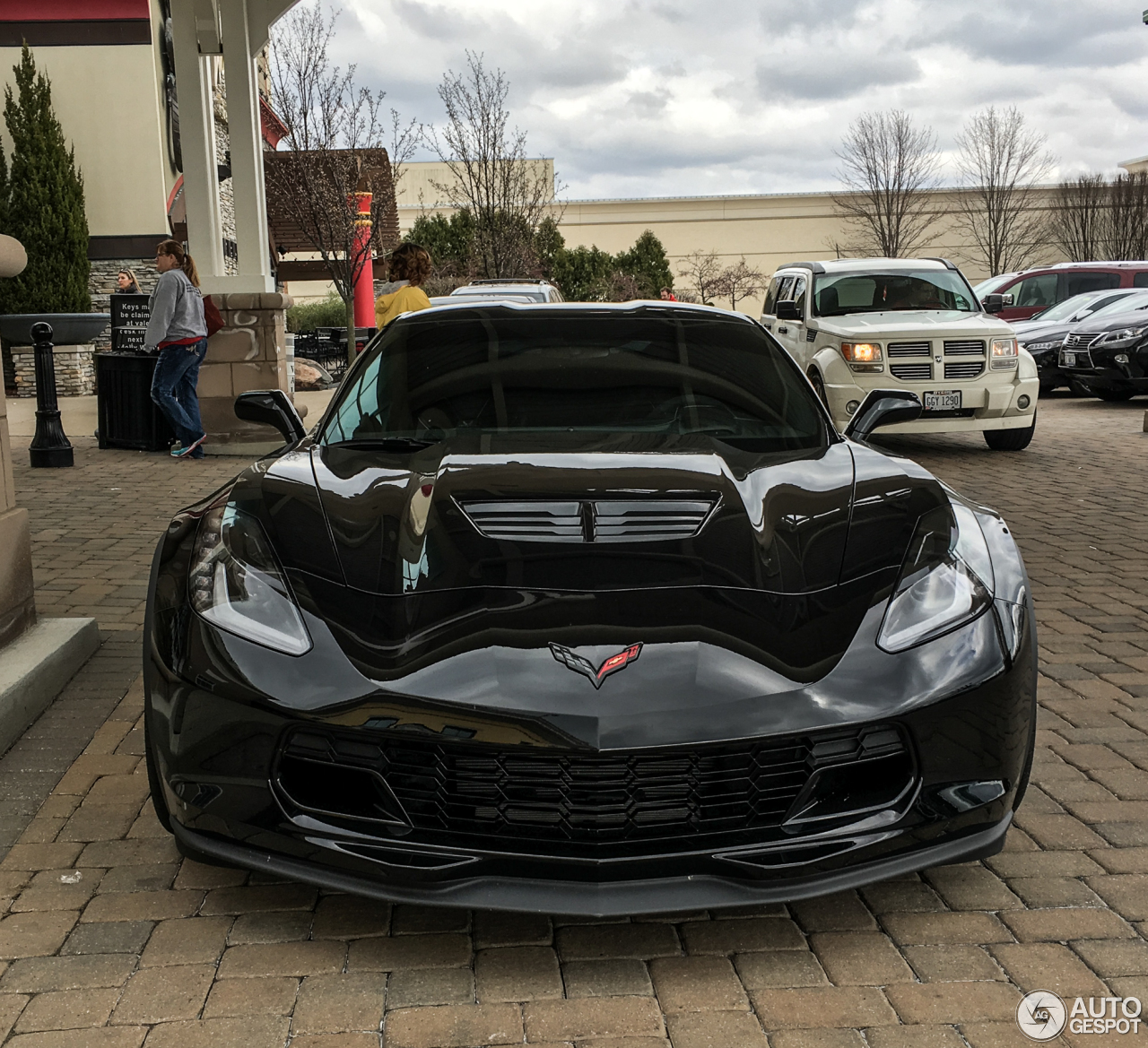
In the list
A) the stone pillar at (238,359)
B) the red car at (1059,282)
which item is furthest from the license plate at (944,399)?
the red car at (1059,282)

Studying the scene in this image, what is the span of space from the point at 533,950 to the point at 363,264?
66.2 ft

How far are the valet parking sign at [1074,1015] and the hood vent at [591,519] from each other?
121 centimetres

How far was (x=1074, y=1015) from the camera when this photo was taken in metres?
2.36

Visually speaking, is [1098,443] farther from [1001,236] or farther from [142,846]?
[1001,236]

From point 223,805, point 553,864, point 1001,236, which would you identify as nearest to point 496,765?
point 553,864

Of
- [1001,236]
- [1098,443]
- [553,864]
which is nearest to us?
[553,864]

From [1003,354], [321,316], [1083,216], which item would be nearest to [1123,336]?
[1003,354]

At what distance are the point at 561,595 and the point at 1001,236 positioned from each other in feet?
169

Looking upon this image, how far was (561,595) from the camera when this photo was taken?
8.61 feet

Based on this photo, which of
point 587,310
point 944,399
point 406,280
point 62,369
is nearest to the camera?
point 587,310

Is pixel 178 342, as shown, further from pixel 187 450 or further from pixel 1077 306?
pixel 1077 306

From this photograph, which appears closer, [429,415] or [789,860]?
[789,860]

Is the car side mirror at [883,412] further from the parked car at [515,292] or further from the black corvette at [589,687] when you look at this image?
the parked car at [515,292]

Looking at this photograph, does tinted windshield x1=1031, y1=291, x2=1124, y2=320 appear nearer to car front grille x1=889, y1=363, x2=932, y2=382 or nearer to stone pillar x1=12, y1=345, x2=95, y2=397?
car front grille x1=889, y1=363, x2=932, y2=382
